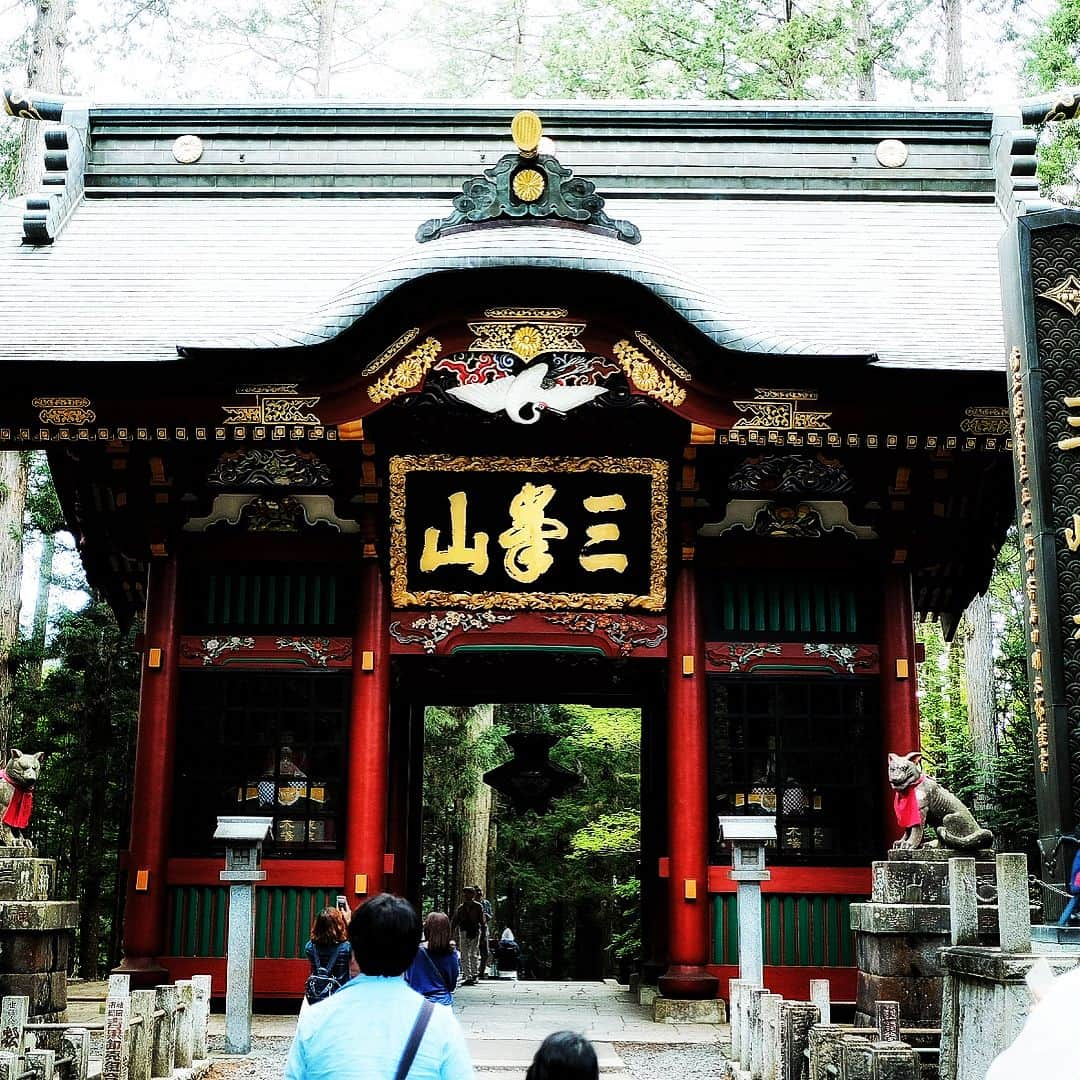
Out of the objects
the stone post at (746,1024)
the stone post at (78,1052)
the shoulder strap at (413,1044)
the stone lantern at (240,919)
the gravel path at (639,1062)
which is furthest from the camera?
the stone lantern at (240,919)

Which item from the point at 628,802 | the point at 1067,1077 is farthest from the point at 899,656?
the point at 628,802

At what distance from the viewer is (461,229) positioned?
9.51 metres

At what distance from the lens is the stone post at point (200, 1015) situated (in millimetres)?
7605

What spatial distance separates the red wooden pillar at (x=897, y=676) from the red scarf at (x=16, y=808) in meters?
6.19

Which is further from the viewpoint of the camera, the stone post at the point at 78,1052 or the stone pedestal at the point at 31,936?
the stone pedestal at the point at 31,936

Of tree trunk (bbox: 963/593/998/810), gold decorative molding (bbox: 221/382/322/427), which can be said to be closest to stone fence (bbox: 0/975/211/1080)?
gold decorative molding (bbox: 221/382/322/427)

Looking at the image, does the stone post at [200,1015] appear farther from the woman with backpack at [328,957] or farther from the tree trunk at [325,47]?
the tree trunk at [325,47]

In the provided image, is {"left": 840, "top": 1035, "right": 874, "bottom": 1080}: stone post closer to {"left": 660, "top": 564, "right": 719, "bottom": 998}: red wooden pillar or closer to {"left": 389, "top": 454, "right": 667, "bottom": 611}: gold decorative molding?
{"left": 660, "top": 564, "right": 719, "bottom": 998}: red wooden pillar

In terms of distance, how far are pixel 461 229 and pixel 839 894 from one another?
574 cm

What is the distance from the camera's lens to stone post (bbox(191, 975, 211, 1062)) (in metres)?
7.61

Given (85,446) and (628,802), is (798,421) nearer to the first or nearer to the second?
(85,446)

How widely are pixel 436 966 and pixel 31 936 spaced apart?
3.35m

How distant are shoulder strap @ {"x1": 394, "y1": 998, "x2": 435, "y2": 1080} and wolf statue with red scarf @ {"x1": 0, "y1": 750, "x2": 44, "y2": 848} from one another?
5.85 metres

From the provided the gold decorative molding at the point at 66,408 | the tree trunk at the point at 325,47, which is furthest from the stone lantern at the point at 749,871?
the tree trunk at the point at 325,47
